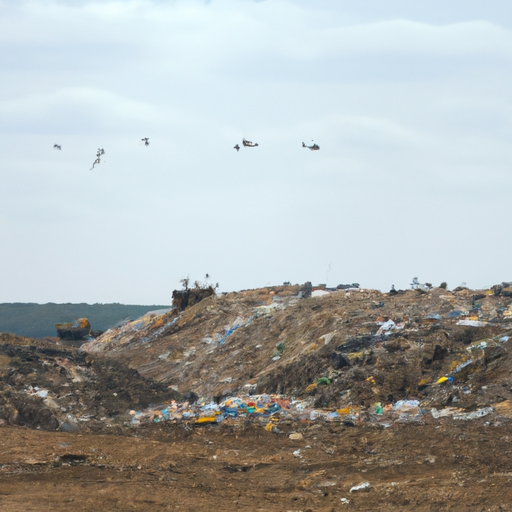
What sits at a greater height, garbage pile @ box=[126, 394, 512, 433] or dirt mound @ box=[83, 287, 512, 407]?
dirt mound @ box=[83, 287, 512, 407]

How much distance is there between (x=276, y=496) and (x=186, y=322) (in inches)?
818

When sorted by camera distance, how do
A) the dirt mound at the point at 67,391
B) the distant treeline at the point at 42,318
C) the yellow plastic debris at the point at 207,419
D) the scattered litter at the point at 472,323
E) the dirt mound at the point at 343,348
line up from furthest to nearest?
the distant treeline at the point at 42,318, the scattered litter at the point at 472,323, the dirt mound at the point at 67,391, the dirt mound at the point at 343,348, the yellow plastic debris at the point at 207,419

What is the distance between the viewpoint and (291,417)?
1351 cm

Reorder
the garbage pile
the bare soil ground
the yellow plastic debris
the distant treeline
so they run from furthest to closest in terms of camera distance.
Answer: the distant treeline, the yellow plastic debris, the garbage pile, the bare soil ground

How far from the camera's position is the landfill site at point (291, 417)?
888 centimetres

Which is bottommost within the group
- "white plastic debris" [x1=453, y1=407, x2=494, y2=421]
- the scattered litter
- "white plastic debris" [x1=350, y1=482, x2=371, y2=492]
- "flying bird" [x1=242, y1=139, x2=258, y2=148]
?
"white plastic debris" [x1=350, y1=482, x2=371, y2=492]

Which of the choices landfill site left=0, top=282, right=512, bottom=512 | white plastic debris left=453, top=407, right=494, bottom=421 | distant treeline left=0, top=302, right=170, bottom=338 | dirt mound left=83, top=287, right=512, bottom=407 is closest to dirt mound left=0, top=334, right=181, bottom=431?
landfill site left=0, top=282, right=512, bottom=512

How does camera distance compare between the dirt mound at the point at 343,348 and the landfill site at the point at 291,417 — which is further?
the dirt mound at the point at 343,348

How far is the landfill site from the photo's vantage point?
29.1 ft

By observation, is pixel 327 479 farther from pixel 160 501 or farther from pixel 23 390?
pixel 23 390

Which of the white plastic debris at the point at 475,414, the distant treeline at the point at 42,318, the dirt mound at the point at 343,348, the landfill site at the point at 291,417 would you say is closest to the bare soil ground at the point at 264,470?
the landfill site at the point at 291,417

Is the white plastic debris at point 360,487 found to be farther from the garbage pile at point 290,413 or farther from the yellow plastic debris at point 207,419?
the yellow plastic debris at point 207,419

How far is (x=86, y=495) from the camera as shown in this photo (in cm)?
880

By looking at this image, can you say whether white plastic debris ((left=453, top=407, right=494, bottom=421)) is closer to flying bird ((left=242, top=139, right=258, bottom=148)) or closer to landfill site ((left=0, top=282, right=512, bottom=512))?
landfill site ((left=0, top=282, right=512, bottom=512))
